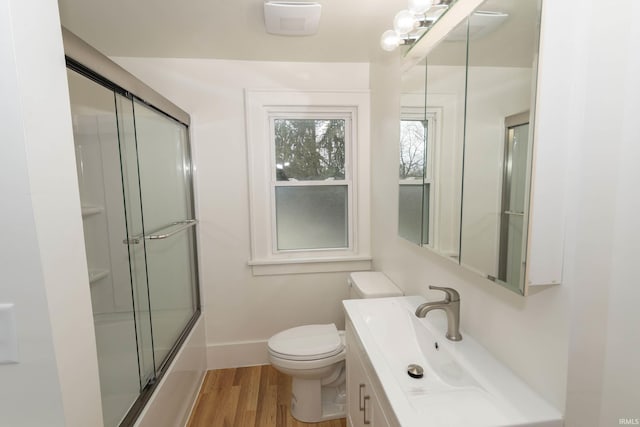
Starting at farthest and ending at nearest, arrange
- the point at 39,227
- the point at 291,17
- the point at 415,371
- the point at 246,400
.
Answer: the point at 246,400
the point at 291,17
the point at 415,371
the point at 39,227

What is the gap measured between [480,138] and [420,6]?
59cm

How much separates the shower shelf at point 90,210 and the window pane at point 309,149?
3.89 ft

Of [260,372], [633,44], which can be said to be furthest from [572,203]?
[260,372]

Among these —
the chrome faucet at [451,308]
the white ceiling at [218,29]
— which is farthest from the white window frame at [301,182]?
the chrome faucet at [451,308]

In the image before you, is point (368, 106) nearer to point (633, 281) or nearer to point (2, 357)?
point (633, 281)

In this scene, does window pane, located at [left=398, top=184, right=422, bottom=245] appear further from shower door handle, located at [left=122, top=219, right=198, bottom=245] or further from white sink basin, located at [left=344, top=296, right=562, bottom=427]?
shower door handle, located at [left=122, top=219, right=198, bottom=245]

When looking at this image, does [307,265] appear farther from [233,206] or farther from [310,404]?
[310,404]

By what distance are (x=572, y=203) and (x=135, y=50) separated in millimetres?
2400

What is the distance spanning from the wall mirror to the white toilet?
0.59 m

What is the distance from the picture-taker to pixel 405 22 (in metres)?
1.29

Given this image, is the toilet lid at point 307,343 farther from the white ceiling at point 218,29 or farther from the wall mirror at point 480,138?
the white ceiling at point 218,29

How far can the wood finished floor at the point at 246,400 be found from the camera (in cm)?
185

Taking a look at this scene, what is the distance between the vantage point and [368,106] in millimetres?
2303

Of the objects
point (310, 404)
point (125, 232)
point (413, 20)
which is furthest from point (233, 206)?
point (413, 20)
